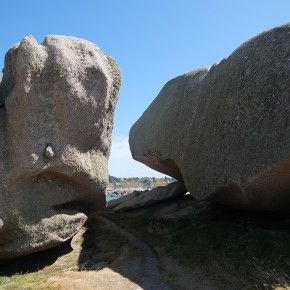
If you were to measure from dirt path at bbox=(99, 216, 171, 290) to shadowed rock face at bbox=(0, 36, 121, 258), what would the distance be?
388 cm

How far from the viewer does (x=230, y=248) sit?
16.5 meters

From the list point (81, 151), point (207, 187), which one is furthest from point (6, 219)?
point (207, 187)

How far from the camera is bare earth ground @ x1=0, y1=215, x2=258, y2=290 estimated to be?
46.8ft

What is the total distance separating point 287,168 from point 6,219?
1233 cm

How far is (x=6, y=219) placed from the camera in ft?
53.3

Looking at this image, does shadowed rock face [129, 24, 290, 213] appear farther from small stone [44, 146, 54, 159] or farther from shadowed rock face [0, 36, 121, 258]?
small stone [44, 146, 54, 159]

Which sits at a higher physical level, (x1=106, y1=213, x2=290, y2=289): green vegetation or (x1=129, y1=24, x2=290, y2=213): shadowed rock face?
(x1=129, y1=24, x2=290, y2=213): shadowed rock face

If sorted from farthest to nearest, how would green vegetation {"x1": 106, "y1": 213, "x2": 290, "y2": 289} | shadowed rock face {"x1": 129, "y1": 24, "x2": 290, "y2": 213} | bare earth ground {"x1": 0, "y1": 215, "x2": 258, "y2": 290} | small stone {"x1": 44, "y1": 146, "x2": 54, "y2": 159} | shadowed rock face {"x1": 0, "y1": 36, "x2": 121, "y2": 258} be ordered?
1. small stone {"x1": 44, "y1": 146, "x2": 54, "y2": 159}
2. shadowed rock face {"x1": 0, "y1": 36, "x2": 121, "y2": 258}
3. shadowed rock face {"x1": 129, "y1": 24, "x2": 290, "y2": 213}
4. bare earth ground {"x1": 0, "y1": 215, "x2": 258, "y2": 290}
5. green vegetation {"x1": 106, "y1": 213, "x2": 290, "y2": 289}

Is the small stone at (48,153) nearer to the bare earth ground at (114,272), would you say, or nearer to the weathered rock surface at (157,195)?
the bare earth ground at (114,272)

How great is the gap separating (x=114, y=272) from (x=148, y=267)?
172 centimetres

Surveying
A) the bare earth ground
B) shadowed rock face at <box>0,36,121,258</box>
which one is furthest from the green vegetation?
shadowed rock face at <box>0,36,121,258</box>

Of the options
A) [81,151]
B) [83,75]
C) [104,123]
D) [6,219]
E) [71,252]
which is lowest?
[71,252]

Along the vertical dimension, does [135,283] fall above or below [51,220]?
below

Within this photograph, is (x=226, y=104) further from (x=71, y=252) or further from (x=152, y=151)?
(x=71, y=252)
